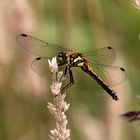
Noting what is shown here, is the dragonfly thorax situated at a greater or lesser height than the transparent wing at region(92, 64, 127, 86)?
greater

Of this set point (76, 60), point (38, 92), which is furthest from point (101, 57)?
point (38, 92)

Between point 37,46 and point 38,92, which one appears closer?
point 37,46

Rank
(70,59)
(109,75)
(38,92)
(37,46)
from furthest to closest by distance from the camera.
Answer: (38,92) → (37,46) → (109,75) → (70,59)

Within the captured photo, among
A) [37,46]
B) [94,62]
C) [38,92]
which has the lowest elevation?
[38,92]

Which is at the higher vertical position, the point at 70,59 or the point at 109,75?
the point at 70,59

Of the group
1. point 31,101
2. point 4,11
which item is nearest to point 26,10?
point 4,11

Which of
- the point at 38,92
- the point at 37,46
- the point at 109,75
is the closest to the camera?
the point at 109,75

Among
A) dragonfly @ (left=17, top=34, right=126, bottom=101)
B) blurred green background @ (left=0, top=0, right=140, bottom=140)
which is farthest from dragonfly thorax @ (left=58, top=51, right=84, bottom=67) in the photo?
blurred green background @ (left=0, top=0, right=140, bottom=140)

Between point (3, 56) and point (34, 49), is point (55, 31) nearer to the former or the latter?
point (3, 56)

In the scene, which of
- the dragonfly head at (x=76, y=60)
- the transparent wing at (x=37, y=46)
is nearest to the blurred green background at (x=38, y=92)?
the transparent wing at (x=37, y=46)

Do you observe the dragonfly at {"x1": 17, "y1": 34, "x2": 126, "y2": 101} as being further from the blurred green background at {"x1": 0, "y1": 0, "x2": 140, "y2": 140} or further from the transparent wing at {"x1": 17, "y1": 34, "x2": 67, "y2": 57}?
the blurred green background at {"x1": 0, "y1": 0, "x2": 140, "y2": 140}

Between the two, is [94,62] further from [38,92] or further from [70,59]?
[38,92]
